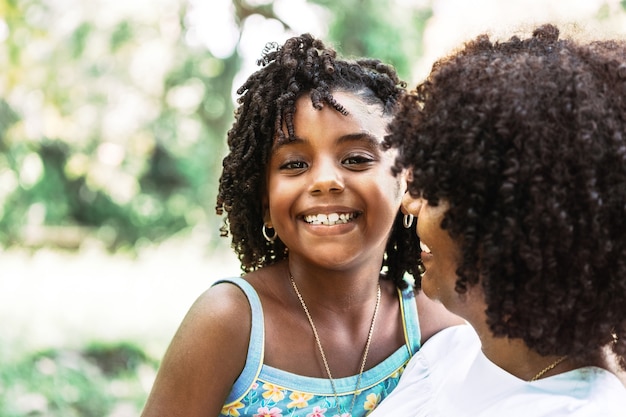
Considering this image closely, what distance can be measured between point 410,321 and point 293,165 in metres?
0.62

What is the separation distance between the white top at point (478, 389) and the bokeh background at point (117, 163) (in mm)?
2506

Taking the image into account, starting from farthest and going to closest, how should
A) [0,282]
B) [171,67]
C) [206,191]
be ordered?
[206,191] < [171,67] < [0,282]

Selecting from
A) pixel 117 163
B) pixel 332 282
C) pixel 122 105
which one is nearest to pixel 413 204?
pixel 332 282

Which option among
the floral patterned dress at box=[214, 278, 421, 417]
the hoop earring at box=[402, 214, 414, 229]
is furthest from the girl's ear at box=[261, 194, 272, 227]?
the hoop earring at box=[402, 214, 414, 229]

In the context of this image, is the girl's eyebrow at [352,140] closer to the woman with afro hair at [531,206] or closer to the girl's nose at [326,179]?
the girl's nose at [326,179]

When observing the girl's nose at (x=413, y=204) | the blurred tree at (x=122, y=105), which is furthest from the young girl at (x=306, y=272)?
the blurred tree at (x=122, y=105)

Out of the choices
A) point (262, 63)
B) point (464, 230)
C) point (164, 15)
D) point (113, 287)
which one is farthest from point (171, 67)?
point (464, 230)

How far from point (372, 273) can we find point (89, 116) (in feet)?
28.6

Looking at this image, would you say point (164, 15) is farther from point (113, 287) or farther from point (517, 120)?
point (517, 120)

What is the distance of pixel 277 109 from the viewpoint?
2.32 metres

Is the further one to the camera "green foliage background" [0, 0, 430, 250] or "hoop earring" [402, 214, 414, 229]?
"green foliage background" [0, 0, 430, 250]

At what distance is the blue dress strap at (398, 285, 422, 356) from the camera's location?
243 centimetres

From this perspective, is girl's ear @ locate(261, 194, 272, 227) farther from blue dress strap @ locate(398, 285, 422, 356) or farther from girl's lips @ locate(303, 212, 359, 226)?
blue dress strap @ locate(398, 285, 422, 356)

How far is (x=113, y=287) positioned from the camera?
916 centimetres
